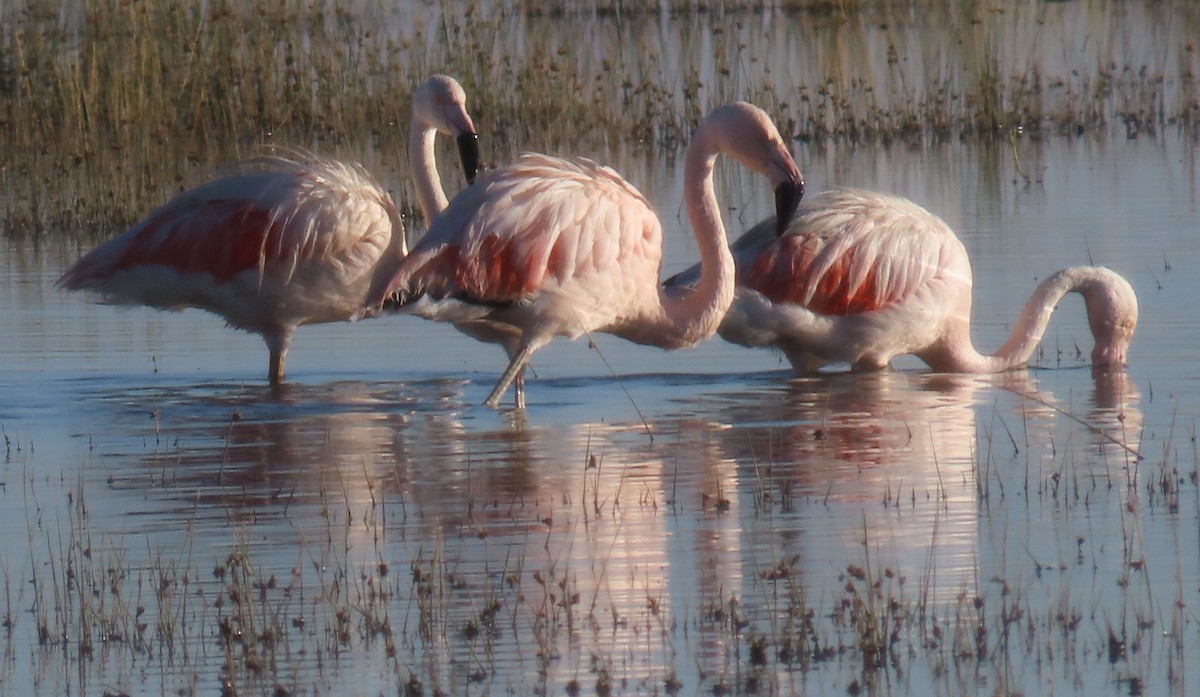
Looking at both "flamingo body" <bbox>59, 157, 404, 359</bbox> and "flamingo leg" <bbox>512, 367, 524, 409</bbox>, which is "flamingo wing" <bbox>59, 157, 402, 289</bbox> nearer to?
"flamingo body" <bbox>59, 157, 404, 359</bbox>

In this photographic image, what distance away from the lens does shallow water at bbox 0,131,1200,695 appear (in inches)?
191

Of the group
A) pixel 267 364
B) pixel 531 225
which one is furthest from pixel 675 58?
pixel 531 225

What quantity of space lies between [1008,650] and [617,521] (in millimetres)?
1654

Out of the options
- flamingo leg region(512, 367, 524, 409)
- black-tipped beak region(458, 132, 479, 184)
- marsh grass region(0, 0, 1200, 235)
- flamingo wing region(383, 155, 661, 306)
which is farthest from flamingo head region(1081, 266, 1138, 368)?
marsh grass region(0, 0, 1200, 235)

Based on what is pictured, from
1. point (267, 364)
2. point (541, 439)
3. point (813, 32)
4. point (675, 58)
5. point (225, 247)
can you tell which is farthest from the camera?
point (813, 32)

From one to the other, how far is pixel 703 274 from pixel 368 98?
9.14m

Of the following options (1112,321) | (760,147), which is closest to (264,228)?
(760,147)

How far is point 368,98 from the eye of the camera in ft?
56.6

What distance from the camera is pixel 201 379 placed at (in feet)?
31.4

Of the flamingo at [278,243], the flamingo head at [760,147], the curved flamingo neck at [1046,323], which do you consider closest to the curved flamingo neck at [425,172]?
the flamingo at [278,243]

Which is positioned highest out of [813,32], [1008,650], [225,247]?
[813,32]

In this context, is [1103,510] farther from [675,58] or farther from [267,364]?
[675,58]

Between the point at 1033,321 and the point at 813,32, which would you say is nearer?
the point at 1033,321

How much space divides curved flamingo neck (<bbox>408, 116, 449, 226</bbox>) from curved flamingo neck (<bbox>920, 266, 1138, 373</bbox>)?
2222 millimetres
